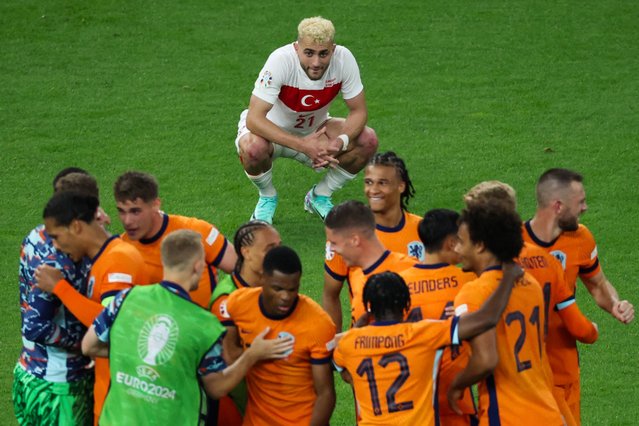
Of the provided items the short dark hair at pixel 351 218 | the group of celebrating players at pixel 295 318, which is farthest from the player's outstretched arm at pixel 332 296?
the short dark hair at pixel 351 218

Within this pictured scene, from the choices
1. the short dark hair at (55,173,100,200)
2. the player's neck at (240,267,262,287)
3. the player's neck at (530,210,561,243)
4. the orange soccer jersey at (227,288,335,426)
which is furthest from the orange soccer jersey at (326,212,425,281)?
the short dark hair at (55,173,100,200)

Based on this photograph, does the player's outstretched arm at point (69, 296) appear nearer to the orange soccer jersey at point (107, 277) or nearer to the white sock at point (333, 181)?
the orange soccer jersey at point (107, 277)

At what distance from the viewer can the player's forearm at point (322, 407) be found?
5520 millimetres

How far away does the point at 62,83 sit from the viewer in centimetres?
1263

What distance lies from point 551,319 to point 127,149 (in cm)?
610

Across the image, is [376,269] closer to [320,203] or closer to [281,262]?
[281,262]

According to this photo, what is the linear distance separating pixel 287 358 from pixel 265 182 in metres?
4.03

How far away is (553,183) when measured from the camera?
607cm

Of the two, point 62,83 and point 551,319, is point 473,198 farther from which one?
point 62,83

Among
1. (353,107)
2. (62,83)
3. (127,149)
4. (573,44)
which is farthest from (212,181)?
(573,44)

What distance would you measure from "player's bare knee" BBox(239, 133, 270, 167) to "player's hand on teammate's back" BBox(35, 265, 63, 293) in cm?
383

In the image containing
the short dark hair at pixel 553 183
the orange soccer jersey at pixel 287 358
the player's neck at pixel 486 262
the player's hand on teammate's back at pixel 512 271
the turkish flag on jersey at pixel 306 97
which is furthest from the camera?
the turkish flag on jersey at pixel 306 97

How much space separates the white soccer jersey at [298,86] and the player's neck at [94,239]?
3574 millimetres

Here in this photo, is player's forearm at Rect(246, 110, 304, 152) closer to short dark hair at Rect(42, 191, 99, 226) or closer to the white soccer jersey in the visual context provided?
the white soccer jersey
